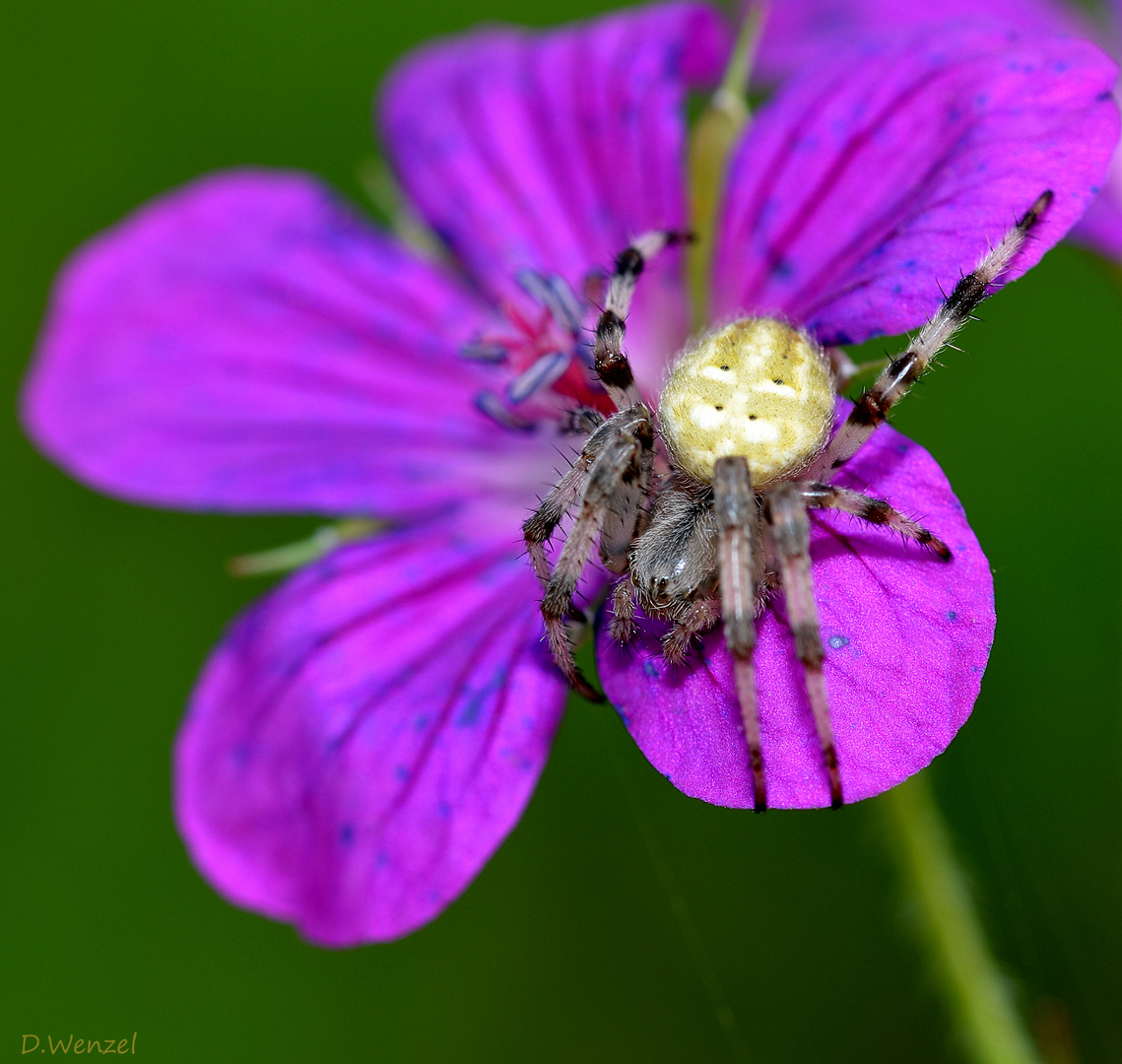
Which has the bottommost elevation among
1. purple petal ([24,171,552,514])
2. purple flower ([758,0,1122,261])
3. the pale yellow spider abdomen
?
purple petal ([24,171,552,514])

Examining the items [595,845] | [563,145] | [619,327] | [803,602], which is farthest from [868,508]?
[595,845]

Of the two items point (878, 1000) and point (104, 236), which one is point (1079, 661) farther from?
point (104, 236)

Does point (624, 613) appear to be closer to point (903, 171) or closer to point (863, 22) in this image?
point (903, 171)

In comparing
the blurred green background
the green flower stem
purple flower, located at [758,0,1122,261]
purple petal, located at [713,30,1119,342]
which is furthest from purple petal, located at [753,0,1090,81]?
the green flower stem

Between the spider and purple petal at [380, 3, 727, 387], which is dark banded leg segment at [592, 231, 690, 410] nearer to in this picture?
the spider

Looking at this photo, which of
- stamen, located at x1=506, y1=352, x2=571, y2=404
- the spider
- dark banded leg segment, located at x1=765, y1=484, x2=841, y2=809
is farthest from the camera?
stamen, located at x1=506, y1=352, x2=571, y2=404

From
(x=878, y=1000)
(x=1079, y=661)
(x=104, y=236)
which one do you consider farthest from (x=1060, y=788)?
(x=104, y=236)

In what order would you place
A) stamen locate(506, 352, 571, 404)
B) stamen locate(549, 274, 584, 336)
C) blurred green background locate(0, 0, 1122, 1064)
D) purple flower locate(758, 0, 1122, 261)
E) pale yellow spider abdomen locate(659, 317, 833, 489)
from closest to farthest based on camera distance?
pale yellow spider abdomen locate(659, 317, 833, 489) → stamen locate(506, 352, 571, 404) → stamen locate(549, 274, 584, 336) → purple flower locate(758, 0, 1122, 261) → blurred green background locate(0, 0, 1122, 1064)

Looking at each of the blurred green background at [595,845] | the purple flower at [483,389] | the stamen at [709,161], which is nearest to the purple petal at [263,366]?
the purple flower at [483,389]
